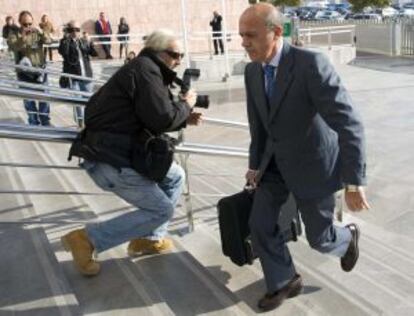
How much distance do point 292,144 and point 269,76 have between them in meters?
0.38

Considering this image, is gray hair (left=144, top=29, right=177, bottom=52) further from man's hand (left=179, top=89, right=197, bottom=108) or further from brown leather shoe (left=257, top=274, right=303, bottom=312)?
brown leather shoe (left=257, top=274, right=303, bottom=312)

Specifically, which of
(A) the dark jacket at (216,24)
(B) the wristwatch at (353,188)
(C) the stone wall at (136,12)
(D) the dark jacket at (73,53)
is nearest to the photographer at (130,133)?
(B) the wristwatch at (353,188)

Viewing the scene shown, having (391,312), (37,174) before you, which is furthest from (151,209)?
(37,174)

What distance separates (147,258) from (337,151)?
1.37 m

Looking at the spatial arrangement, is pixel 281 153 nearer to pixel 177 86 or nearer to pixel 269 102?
pixel 269 102

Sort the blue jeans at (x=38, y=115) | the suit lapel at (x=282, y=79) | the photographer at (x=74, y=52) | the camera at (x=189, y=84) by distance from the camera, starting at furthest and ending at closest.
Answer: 1. the photographer at (x=74, y=52)
2. the blue jeans at (x=38, y=115)
3. the camera at (x=189, y=84)
4. the suit lapel at (x=282, y=79)

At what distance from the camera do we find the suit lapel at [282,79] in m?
3.02

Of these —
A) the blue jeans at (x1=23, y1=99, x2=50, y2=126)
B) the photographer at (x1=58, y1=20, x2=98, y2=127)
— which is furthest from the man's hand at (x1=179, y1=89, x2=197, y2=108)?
the photographer at (x1=58, y1=20, x2=98, y2=127)

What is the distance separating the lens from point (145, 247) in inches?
148

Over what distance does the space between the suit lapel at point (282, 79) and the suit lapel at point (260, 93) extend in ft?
0.26

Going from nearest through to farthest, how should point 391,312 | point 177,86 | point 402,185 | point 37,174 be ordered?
point 391,312, point 177,86, point 37,174, point 402,185

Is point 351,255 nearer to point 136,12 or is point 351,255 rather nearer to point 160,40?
point 160,40

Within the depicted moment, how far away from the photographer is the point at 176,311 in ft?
10.2

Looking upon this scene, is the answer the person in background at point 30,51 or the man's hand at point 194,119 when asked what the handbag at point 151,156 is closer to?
the man's hand at point 194,119
